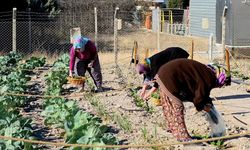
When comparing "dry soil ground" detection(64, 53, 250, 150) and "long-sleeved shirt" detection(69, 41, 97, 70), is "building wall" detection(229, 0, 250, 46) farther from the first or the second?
"long-sleeved shirt" detection(69, 41, 97, 70)

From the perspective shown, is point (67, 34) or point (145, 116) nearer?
→ point (145, 116)

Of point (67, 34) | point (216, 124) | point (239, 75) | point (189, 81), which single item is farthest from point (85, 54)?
point (67, 34)

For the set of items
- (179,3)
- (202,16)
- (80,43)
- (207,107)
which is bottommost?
(207,107)

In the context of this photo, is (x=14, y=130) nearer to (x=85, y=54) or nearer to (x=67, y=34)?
(x=85, y=54)

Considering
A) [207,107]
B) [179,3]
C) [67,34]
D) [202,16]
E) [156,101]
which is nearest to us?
[207,107]

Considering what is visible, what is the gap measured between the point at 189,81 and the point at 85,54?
451cm

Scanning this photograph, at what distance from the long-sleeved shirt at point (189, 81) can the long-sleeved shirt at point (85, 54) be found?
4.13m

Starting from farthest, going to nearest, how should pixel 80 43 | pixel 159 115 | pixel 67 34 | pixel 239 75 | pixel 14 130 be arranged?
1. pixel 67 34
2. pixel 239 75
3. pixel 80 43
4. pixel 159 115
5. pixel 14 130

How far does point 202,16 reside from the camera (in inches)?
928

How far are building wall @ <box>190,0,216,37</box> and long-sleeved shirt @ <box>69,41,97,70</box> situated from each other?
Answer: 435 inches

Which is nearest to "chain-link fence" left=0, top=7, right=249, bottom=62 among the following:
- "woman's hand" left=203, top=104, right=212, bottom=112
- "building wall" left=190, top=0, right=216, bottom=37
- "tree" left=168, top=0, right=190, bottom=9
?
"building wall" left=190, top=0, right=216, bottom=37

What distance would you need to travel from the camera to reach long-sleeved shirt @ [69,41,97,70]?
10.1 m

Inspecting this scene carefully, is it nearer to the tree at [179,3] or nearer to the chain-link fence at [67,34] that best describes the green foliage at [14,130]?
the chain-link fence at [67,34]

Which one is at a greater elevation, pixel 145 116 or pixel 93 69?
pixel 93 69
